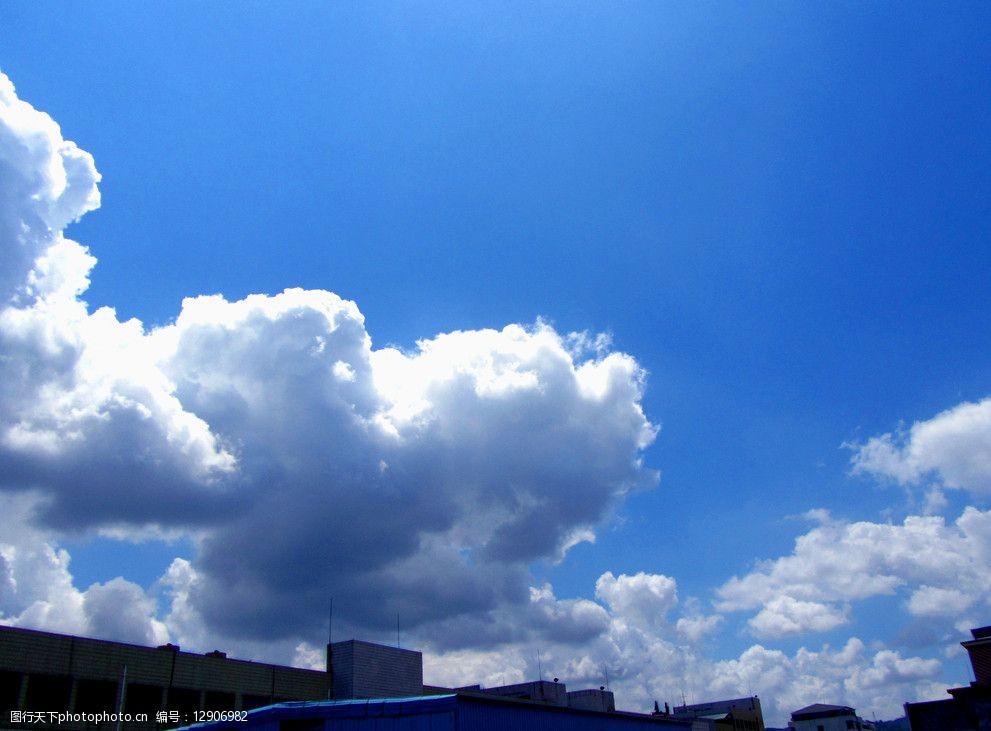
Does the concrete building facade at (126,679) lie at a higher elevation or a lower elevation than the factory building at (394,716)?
higher

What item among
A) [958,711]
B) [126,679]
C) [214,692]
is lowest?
[958,711]

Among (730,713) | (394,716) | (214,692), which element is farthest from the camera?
(730,713)

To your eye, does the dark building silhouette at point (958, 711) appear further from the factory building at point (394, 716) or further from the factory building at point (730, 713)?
the factory building at point (730, 713)

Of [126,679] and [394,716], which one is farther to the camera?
[126,679]

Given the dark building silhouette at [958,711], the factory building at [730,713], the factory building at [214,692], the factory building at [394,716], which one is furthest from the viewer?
the factory building at [730,713]

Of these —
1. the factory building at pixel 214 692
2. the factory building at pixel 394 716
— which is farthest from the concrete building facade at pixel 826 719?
the factory building at pixel 394 716

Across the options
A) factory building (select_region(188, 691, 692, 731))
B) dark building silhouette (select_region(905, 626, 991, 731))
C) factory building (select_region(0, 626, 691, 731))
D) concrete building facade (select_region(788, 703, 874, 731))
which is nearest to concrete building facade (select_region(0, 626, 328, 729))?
factory building (select_region(0, 626, 691, 731))

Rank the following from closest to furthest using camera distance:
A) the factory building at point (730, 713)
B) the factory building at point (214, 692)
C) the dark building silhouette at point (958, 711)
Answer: the factory building at point (214, 692) < the dark building silhouette at point (958, 711) < the factory building at point (730, 713)

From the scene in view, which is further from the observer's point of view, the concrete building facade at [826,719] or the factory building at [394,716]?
the concrete building facade at [826,719]

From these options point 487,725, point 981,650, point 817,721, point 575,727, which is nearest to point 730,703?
point 817,721

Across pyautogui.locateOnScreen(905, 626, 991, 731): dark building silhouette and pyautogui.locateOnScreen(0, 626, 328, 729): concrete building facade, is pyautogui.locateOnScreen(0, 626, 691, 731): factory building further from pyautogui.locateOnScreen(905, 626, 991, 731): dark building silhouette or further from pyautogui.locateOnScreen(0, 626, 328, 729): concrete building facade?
pyautogui.locateOnScreen(905, 626, 991, 731): dark building silhouette

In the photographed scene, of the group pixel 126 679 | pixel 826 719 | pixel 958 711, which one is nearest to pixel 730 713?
pixel 826 719

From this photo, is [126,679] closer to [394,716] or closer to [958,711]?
[394,716]

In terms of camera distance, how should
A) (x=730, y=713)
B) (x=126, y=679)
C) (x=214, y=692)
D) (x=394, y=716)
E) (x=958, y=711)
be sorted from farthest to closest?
(x=730, y=713) < (x=214, y=692) < (x=126, y=679) < (x=958, y=711) < (x=394, y=716)
